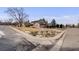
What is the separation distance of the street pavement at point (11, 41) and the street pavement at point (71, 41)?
31 centimetres

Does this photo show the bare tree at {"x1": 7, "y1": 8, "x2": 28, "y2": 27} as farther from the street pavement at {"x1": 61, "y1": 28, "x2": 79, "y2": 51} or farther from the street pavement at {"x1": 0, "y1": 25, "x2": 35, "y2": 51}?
the street pavement at {"x1": 61, "y1": 28, "x2": 79, "y2": 51}

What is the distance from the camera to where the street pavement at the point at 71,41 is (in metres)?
3.34

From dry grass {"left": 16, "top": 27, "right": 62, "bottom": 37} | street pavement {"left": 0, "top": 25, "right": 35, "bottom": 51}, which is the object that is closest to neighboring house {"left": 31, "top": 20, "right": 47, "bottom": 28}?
dry grass {"left": 16, "top": 27, "right": 62, "bottom": 37}

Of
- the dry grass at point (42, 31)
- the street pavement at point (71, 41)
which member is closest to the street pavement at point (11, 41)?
the dry grass at point (42, 31)

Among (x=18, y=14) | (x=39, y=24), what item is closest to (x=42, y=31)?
(x=39, y=24)

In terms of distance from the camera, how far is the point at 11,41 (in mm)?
3369

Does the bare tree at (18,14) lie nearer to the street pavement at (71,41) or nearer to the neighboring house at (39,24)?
the neighboring house at (39,24)

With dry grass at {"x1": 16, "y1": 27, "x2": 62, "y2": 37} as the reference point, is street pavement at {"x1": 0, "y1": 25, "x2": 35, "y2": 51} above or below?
below

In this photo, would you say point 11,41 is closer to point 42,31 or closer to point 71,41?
point 42,31

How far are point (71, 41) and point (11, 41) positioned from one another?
565mm

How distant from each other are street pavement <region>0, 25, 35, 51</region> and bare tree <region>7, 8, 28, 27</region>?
12 centimetres

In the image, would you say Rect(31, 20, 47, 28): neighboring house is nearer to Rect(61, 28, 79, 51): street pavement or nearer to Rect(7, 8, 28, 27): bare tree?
Rect(7, 8, 28, 27): bare tree

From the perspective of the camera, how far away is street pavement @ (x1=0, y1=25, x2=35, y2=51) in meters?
3.37

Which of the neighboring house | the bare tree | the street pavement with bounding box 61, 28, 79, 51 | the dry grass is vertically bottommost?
the street pavement with bounding box 61, 28, 79, 51
